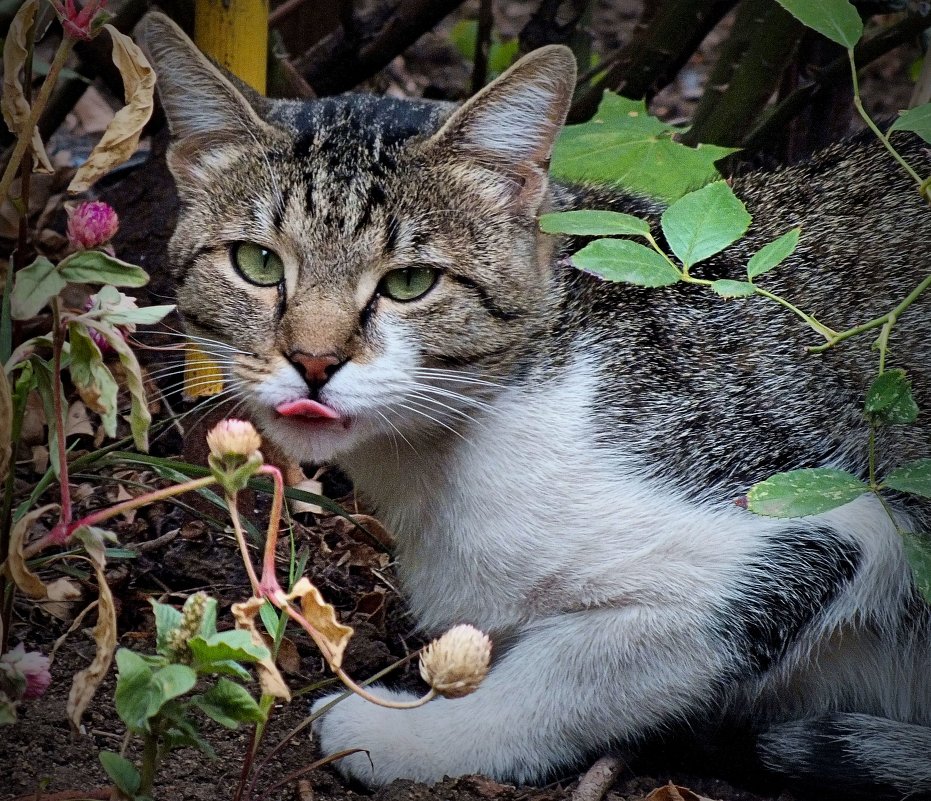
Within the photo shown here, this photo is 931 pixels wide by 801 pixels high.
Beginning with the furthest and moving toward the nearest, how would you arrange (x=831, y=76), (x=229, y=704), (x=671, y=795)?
(x=831, y=76)
(x=671, y=795)
(x=229, y=704)

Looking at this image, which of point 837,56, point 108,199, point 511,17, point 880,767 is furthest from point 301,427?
point 511,17

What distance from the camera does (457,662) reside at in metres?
1.53

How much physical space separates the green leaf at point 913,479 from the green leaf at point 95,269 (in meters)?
1.23

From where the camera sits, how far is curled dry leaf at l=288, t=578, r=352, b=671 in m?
1.54

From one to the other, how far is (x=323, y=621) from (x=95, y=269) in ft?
2.00

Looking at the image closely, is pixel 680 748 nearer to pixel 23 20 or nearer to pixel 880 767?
pixel 880 767

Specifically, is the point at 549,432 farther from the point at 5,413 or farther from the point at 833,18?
the point at 5,413

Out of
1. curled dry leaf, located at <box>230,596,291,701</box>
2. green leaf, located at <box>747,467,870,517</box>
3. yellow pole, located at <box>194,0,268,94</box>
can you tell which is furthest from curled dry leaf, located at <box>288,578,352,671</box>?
yellow pole, located at <box>194,0,268,94</box>

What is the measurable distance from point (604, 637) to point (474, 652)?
0.80 m

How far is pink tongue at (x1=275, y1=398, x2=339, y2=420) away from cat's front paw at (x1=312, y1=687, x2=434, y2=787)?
62 centimetres

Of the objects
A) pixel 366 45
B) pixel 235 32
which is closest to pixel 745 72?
pixel 366 45

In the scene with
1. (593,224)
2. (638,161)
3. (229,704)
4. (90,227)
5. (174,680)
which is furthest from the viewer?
(638,161)

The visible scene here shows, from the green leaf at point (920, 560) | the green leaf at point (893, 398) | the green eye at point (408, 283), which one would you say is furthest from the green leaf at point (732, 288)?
the green eye at point (408, 283)

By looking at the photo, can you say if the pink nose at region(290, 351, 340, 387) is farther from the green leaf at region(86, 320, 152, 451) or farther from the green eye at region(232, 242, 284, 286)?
the green leaf at region(86, 320, 152, 451)
